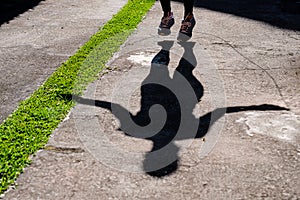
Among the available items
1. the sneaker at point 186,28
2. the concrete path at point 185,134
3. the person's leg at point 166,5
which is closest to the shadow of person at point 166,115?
the concrete path at point 185,134

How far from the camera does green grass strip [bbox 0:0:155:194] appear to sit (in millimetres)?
2979

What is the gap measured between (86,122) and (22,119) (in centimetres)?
50

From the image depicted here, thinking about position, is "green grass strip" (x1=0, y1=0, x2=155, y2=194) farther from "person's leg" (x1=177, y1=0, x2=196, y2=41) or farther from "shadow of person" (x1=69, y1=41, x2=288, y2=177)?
"person's leg" (x1=177, y1=0, x2=196, y2=41)

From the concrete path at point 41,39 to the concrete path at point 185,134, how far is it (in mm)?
626

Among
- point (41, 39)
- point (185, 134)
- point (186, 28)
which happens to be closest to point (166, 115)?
point (185, 134)

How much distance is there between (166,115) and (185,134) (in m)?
0.33

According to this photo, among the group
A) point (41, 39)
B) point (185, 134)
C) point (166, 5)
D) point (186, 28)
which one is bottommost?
point (41, 39)

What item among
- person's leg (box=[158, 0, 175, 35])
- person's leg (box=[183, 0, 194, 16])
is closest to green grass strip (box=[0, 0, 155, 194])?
person's leg (box=[158, 0, 175, 35])

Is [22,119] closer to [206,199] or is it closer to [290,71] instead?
[206,199]

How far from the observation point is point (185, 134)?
330 centimetres

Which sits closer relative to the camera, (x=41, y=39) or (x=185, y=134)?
(x=185, y=134)

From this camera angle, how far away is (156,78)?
14.3 feet

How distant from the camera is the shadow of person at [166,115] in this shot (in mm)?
3018

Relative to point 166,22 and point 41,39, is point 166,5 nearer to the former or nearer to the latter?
point 166,22
